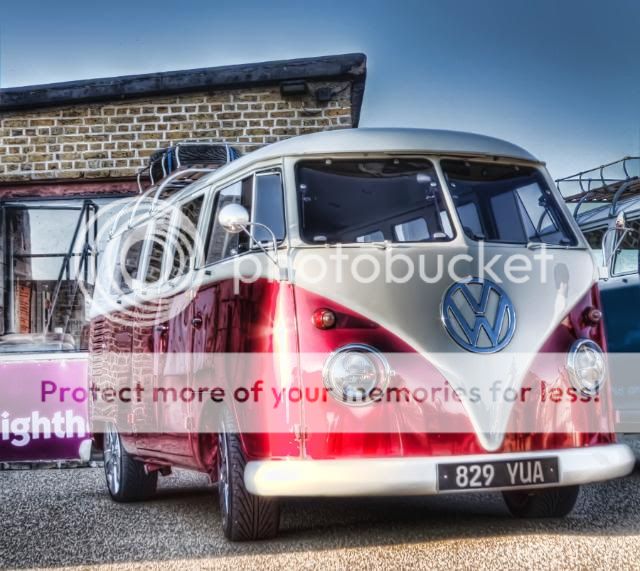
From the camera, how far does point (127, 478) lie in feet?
24.3

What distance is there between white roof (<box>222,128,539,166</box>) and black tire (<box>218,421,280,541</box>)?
4.88 ft

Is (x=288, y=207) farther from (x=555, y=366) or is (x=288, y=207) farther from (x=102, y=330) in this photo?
(x=102, y=330)

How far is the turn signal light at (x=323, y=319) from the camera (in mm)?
4930

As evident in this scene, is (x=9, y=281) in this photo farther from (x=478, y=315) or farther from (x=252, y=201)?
(x=478, y=315)

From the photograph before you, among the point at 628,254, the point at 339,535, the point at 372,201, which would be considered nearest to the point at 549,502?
the point at 339,535

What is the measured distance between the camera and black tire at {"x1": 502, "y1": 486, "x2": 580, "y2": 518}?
5777 millimetres

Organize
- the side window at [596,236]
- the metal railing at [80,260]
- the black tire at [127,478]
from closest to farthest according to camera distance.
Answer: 1. the black tire at [127,478]
2. the side window at [596,236]
3. the metal railing at [80,260]

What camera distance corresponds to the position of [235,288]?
5.29m

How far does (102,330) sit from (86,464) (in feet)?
8.34

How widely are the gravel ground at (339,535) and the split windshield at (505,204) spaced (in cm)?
158

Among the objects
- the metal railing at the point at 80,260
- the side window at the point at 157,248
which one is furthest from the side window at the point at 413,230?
the metal railing at the point at 80,260

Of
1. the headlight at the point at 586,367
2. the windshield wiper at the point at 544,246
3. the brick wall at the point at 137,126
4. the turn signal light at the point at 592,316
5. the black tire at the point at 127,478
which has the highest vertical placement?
the brick wall at the point at 137,126

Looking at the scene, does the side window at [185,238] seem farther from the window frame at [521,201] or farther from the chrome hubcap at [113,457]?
the chrome hubcap at [113,457]

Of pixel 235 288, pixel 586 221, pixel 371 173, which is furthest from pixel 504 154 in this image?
pixel 586 221
